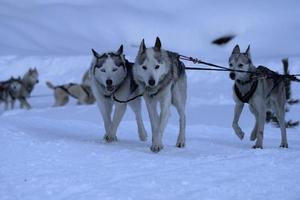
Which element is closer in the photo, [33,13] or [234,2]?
[234,2]

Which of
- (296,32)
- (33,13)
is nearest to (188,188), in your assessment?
→ (296,32)

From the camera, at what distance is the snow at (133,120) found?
400 cm

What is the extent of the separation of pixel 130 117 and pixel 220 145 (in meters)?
4.46

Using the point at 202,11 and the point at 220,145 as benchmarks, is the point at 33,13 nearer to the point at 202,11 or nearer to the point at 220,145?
the point at 202,11

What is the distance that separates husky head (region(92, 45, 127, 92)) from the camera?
5.96 m

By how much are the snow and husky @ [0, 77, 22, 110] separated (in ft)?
2.64

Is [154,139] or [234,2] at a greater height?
[234,2]

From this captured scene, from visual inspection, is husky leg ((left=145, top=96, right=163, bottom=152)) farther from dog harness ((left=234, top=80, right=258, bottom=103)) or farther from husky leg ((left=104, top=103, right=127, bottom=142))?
dog harness ((left=234, top=80, right=258, bottom=103))

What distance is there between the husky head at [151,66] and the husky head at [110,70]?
0.24 meters

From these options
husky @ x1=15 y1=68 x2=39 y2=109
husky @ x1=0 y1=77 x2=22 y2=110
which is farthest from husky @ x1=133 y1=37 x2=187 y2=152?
husky @ x1=0 y1=77 x2=22 y2=110

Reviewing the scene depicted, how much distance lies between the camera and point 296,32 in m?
21.6

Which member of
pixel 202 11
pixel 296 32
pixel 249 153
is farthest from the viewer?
pixel 202 11

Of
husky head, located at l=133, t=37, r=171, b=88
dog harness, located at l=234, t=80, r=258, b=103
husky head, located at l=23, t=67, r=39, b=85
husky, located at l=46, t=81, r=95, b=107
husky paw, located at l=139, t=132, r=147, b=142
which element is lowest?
husky paw, located at l=139, t=132, r=147, b=142

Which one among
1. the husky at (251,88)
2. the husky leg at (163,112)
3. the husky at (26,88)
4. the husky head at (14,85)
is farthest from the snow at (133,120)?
the husky head at (14,85)
